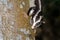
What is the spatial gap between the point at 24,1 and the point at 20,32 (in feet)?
A: 0.56

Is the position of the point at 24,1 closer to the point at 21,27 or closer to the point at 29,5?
the point at 29,5

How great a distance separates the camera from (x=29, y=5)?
98cm

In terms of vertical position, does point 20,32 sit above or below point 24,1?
below

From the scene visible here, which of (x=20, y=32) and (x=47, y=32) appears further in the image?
(x=20, y=32)

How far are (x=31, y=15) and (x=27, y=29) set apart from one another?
8 centimetres

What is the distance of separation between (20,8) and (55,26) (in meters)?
0.41

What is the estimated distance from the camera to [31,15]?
92 centimetres

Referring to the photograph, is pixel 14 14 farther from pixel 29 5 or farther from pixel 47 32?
pixel 47 32

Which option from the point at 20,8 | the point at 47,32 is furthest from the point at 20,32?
the point at 47,32

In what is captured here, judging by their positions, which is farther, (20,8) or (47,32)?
(20,8)

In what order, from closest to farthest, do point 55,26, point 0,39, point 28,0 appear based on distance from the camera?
point 55,26 → point 0,39 → point 28,0

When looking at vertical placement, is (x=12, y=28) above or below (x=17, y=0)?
below

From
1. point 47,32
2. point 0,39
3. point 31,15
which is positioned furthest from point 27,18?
point 47,32

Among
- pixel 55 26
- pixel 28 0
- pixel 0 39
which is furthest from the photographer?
pixel 28 0
